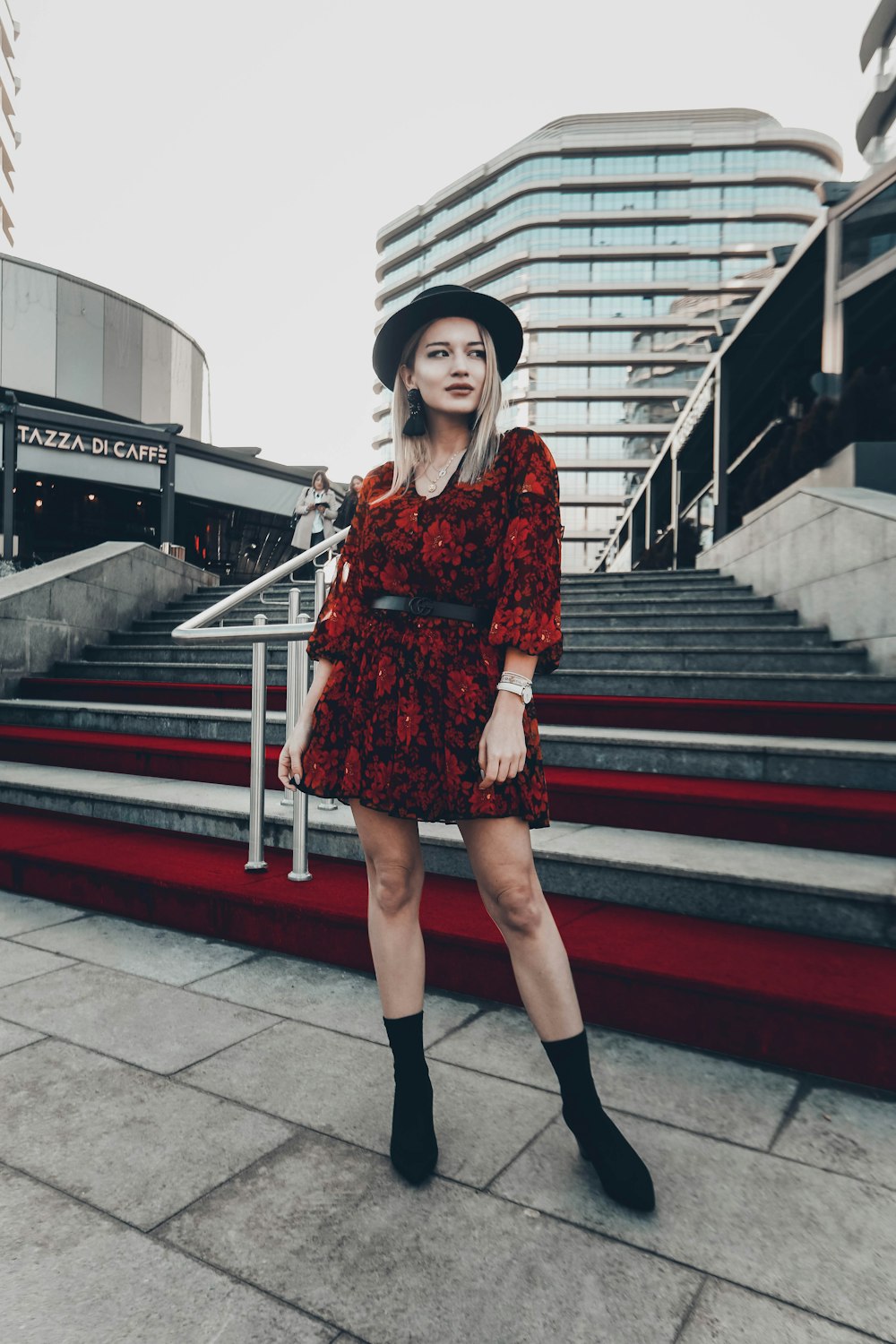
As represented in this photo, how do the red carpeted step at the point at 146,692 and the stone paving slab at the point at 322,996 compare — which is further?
the red carpeted step at the point at 146,692

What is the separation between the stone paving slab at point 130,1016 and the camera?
7.54 ft

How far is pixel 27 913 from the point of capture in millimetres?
3457

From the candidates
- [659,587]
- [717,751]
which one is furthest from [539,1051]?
[659,587]

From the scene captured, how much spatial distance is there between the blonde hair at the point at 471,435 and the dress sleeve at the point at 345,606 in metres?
0.07

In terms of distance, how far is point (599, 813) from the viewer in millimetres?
3404

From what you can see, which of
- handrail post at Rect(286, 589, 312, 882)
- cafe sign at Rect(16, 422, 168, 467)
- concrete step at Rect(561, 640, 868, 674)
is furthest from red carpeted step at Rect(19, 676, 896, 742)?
cafe sign at Rect(16, 422, 168, 467)

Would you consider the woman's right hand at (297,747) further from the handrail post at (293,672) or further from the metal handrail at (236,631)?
the handrail post at (293,672)

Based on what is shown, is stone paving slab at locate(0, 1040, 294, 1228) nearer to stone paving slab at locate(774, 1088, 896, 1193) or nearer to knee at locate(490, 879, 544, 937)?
knee at locate(490, 879, 544, 937)

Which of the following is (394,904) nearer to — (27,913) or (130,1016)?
(130,1016)

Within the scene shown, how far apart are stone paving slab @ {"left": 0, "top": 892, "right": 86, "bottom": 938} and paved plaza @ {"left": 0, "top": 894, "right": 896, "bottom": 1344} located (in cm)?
82

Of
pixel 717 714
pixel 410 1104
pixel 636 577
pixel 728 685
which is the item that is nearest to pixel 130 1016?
pixel 410 1104

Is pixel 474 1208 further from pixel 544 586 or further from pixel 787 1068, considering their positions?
pixel 544 586

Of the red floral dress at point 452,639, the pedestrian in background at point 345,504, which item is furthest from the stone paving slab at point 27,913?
the pedestrian in background at point 345,504

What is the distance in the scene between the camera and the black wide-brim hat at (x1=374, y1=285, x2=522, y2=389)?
5.62 ft
